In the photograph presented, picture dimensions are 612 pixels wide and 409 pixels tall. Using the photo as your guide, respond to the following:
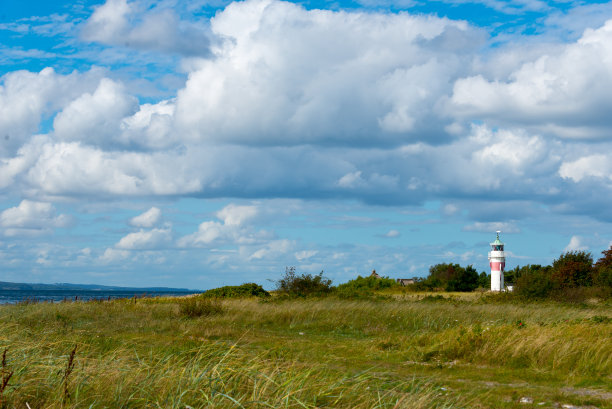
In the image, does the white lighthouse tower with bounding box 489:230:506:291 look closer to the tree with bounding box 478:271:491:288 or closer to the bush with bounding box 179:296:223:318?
the tree with bounding box 478:271:491:288

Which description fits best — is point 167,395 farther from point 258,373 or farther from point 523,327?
point 523,327

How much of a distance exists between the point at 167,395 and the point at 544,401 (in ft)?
20.4

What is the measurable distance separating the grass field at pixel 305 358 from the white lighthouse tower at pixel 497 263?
4129 cm

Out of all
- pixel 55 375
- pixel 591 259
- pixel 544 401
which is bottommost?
pixel 544 401

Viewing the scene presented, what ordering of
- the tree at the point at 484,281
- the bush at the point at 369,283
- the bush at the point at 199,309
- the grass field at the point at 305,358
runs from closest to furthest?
the grass field at the point at 305,358 < the bush at the point at 199,309 < the bush at the point at 369,283 < the tree at the point at 484,281

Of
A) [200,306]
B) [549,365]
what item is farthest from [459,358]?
[200,306]

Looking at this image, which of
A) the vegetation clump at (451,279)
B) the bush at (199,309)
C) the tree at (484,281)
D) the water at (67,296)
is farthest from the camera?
the tree at (484,281)

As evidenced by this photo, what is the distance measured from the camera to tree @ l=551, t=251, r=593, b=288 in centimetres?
5047

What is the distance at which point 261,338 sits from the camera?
56.8 ft

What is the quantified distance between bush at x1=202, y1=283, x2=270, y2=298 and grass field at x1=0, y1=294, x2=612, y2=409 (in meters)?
16.4

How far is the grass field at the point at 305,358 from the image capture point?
19.9 feet

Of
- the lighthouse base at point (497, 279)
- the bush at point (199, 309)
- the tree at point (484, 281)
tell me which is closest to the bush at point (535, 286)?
the lighthouse base at point (497, 279)

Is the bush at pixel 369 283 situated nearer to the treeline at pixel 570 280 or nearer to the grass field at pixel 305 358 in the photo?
the treeline at pixel 570 280

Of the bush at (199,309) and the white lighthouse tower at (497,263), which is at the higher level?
the white lighthouse tower at (497,263)
